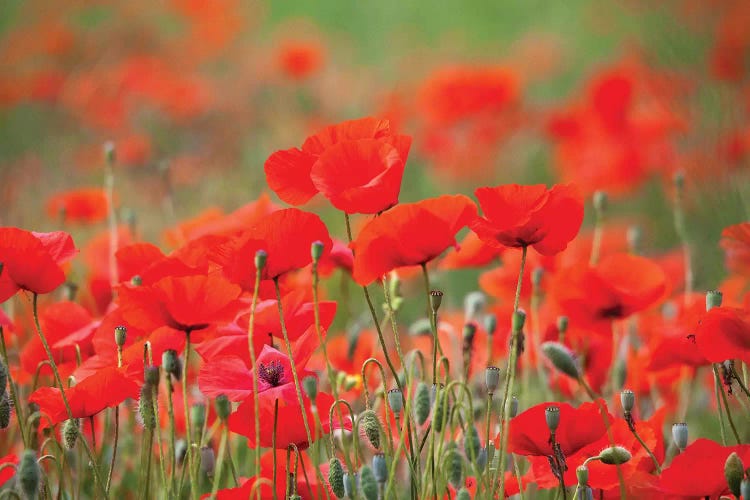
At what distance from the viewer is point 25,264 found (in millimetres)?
1158

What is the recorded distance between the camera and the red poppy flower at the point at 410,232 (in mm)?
1083

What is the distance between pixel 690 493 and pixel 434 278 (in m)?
0.88

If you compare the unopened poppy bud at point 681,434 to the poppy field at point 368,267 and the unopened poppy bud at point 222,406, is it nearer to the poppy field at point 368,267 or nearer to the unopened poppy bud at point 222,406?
the poppy field at point 368,267

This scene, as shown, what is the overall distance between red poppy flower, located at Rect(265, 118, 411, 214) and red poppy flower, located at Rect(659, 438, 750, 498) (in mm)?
421

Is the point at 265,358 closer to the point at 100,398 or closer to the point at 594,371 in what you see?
the point at 100,398

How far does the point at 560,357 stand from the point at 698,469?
0.69ft

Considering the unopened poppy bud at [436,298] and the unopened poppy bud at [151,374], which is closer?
the unopened poppy bud at [151,374]

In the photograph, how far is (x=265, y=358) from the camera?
1161 mm

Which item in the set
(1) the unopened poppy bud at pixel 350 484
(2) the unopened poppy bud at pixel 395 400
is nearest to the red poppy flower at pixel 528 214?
(2) the unopened poppy bud at pixel 395 400

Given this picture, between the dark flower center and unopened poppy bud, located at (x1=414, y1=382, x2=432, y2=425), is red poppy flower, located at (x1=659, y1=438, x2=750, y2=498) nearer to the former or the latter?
unopened poppy bud, located at (x1=414, y1=382, x2=432, y2=425)

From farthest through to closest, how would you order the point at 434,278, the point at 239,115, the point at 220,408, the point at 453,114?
the point at 239,115, the point at 453,114, the point at 434,278, the point at 220,408

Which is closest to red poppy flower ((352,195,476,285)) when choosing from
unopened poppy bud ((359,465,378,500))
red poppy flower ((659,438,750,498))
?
unopened poppy bud ((359,465,378,500))

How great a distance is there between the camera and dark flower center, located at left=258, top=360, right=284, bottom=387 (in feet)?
3.83

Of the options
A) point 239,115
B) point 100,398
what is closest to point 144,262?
point 100,398
